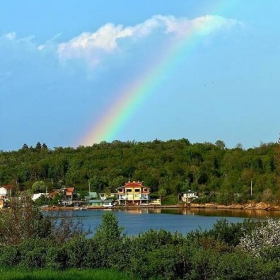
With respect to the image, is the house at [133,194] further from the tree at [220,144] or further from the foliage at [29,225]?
the foliage at [29,225]

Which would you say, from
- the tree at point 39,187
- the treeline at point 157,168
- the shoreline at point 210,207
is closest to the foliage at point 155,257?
the shoreline at point 210,207

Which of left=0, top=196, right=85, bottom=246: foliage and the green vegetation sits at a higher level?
left=0, top=196, right=85, bottom=246: foliage

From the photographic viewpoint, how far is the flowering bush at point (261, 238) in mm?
11539

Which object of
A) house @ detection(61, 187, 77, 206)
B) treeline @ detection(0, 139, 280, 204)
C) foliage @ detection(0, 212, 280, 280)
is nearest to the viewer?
foliage @ detection(0, 212, 280, 280)

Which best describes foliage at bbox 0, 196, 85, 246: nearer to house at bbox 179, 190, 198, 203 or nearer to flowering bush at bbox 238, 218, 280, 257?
flowering bush at bbox 238, 218, 280, 257

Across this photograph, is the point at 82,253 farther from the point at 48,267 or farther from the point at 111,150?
the point at 111,150

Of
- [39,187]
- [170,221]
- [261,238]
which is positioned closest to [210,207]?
[39,187]

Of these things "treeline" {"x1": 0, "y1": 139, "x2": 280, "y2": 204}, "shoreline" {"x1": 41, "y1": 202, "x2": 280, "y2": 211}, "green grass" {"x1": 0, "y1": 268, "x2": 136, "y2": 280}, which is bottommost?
"green grass" {"x1": 0, "y1": 268, "x2": 136, "y2": 280}

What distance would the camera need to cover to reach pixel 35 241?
11172mm

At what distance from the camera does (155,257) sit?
31.5 feet

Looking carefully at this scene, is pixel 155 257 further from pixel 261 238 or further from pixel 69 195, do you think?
pixel 69 195

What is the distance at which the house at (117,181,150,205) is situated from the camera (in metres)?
91.5

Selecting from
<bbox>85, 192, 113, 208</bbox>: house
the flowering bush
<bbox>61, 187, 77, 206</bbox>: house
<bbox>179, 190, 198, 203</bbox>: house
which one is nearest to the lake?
the flowering bush

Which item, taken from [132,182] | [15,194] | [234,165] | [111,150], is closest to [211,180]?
[234,165]
